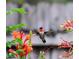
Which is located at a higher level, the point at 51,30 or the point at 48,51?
the point at 51,30

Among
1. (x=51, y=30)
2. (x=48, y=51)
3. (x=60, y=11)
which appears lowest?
(x=48, y=51)

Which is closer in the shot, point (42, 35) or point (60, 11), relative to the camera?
point (42, 35)

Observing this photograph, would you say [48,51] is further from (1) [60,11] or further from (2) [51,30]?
(1) [60,11]

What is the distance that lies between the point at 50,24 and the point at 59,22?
72 mm

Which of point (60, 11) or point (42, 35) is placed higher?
point (60, 11)

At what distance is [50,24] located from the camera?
2.21 m

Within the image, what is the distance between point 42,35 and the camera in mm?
2064

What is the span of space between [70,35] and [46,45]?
0.21m
